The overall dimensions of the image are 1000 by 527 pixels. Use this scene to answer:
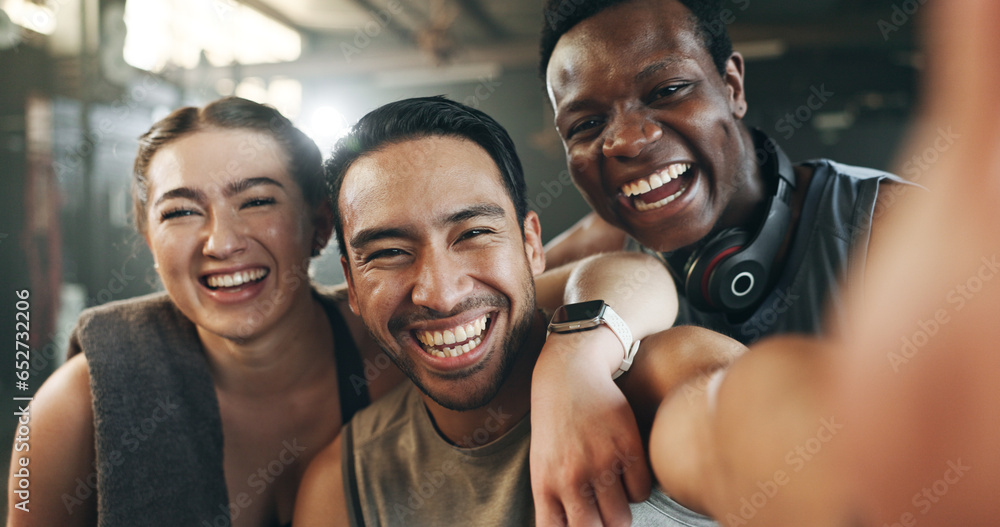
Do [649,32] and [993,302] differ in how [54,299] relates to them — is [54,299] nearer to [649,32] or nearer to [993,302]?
[649,32]

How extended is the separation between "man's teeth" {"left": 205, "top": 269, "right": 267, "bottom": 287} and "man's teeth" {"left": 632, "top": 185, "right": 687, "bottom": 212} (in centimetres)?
55

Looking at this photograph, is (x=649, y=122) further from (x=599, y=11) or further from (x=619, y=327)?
(x=619, y=327)

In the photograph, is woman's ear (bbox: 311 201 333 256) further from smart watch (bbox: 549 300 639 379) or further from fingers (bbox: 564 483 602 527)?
fingers (bbox: 564 483 602 527)

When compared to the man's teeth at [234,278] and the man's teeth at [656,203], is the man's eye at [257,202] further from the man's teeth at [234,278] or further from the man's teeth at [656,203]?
the man's teeth at [656,203]

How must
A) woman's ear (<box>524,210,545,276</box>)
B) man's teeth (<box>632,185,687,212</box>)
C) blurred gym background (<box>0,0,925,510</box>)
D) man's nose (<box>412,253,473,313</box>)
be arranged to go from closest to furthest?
man's nose (<box>412,253,473,313</box>) → woman's ear (<box>524,210,545,276</box>) → man's teeth (<box>632,185,687,212</box>) → blurred gym background (<box>0,0,925,510</box>)

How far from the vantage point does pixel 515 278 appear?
0.62m

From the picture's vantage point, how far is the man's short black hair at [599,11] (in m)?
0.75

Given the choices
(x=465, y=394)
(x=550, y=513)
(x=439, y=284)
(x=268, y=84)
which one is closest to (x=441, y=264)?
(x=439, y=284)

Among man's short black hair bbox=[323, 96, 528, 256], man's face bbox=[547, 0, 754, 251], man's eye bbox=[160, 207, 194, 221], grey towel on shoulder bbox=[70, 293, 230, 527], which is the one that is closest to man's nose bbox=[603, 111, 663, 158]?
man's face bbox=[547, 0, 754, 251]

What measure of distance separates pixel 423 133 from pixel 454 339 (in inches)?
9.2

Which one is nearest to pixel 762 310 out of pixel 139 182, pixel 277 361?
pixel 277 361

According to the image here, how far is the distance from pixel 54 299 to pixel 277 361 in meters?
0.93

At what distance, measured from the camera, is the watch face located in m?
0.60

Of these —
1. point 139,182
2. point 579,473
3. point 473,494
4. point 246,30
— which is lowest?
point 473,494
